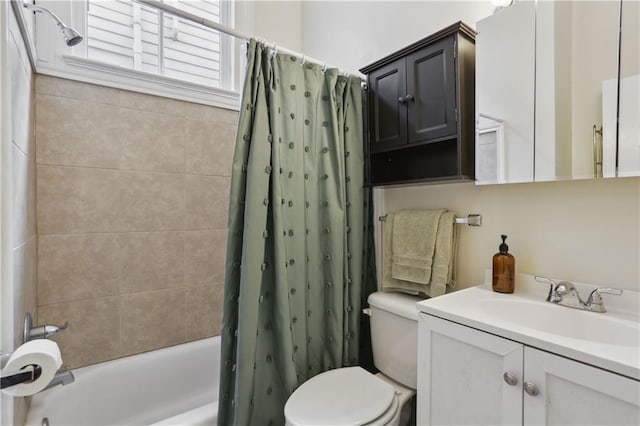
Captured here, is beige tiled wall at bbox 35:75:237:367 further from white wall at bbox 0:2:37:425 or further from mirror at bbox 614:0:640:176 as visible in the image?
mirror at bbox 614:0:640:176

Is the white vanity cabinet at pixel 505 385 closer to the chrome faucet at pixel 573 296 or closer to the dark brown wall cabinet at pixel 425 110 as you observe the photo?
the chrome faucet at pixel 573 296

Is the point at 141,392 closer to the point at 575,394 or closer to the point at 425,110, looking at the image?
the point at 575,394

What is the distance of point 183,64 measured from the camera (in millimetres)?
2057

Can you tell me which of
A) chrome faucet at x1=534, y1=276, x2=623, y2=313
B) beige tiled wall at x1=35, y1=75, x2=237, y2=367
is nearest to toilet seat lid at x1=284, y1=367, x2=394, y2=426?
chrome faucet at x1=534, y1=276, x2=623, y2=313

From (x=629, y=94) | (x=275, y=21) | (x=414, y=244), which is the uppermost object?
(x=275, y=21)

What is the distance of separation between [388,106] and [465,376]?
1.18 m

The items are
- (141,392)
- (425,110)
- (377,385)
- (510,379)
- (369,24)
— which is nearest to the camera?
(510,379)

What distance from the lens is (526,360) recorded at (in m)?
0.81

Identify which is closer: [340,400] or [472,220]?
[340,400]

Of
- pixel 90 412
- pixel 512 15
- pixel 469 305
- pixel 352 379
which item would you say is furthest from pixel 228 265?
pixel 512 15

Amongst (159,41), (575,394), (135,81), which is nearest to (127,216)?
(135,81)

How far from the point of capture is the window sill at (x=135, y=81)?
161cm

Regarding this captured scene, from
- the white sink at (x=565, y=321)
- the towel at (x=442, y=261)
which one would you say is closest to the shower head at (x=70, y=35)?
the towel at (x=442, y=261)

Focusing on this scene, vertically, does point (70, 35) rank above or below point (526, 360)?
above
